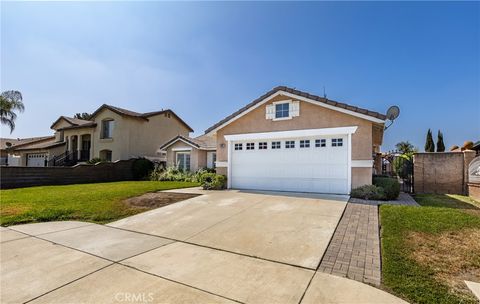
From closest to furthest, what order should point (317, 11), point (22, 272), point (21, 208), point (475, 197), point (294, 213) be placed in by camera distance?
point (22, 272)
point (294, 213)
point (21, 208)
point (475, 197)
point (317, 11)

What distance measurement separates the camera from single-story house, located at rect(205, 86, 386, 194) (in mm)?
10555

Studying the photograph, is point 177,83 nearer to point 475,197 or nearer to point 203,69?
point 203,69

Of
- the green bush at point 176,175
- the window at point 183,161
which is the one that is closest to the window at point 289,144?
the green bush at point 176,175

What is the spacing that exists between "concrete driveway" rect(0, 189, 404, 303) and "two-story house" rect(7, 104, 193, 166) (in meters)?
20.0

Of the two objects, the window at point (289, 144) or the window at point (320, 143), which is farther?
the window at point (289, 144)

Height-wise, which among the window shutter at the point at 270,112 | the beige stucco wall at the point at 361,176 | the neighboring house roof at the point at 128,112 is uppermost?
the neighboring house roof at the point at 128,112

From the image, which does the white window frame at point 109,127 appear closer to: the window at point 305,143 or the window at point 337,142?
the window at point 305,143

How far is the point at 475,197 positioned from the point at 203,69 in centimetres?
1596

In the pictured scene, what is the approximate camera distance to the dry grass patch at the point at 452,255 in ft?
11.9

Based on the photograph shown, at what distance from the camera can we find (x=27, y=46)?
39.3ft

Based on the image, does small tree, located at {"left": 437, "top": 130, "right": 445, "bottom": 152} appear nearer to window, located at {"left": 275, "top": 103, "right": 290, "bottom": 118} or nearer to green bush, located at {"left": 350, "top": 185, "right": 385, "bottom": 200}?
green bush, located at {"left": 350, "top": 185, "right": 385, "bottom": 200}

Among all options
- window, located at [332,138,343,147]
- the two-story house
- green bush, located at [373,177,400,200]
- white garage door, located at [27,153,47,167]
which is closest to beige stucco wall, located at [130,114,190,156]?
the two-story house

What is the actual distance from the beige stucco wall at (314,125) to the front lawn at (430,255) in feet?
12.2

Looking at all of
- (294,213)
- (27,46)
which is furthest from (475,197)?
(27,46)
